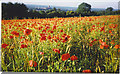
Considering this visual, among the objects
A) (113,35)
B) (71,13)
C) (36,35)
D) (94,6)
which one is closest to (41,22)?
(36,35)

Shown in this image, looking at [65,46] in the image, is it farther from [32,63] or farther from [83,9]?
[83,9]

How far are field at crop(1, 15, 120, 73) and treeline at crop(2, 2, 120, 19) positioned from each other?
101mm

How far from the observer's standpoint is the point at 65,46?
2.10m

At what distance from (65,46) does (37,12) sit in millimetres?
802

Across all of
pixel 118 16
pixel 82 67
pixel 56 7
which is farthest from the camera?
pixel 56 7

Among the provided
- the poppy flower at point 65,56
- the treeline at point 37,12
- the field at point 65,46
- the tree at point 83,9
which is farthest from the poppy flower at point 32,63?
the tree at point 83,9

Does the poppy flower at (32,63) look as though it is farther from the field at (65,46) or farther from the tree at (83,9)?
the tree at (83,9)

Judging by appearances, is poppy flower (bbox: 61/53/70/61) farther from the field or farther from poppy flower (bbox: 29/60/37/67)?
poppy flower (bbox: 29/60/37/67)

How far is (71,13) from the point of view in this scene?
237 cm

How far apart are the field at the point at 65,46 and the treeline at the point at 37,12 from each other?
10 centimetres

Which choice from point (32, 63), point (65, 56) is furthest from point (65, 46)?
point (32, 63)

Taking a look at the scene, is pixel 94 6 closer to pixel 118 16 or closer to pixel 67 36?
pixel 118 16

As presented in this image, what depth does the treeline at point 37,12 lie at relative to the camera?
2.34 metres

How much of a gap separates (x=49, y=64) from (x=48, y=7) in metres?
0.95
